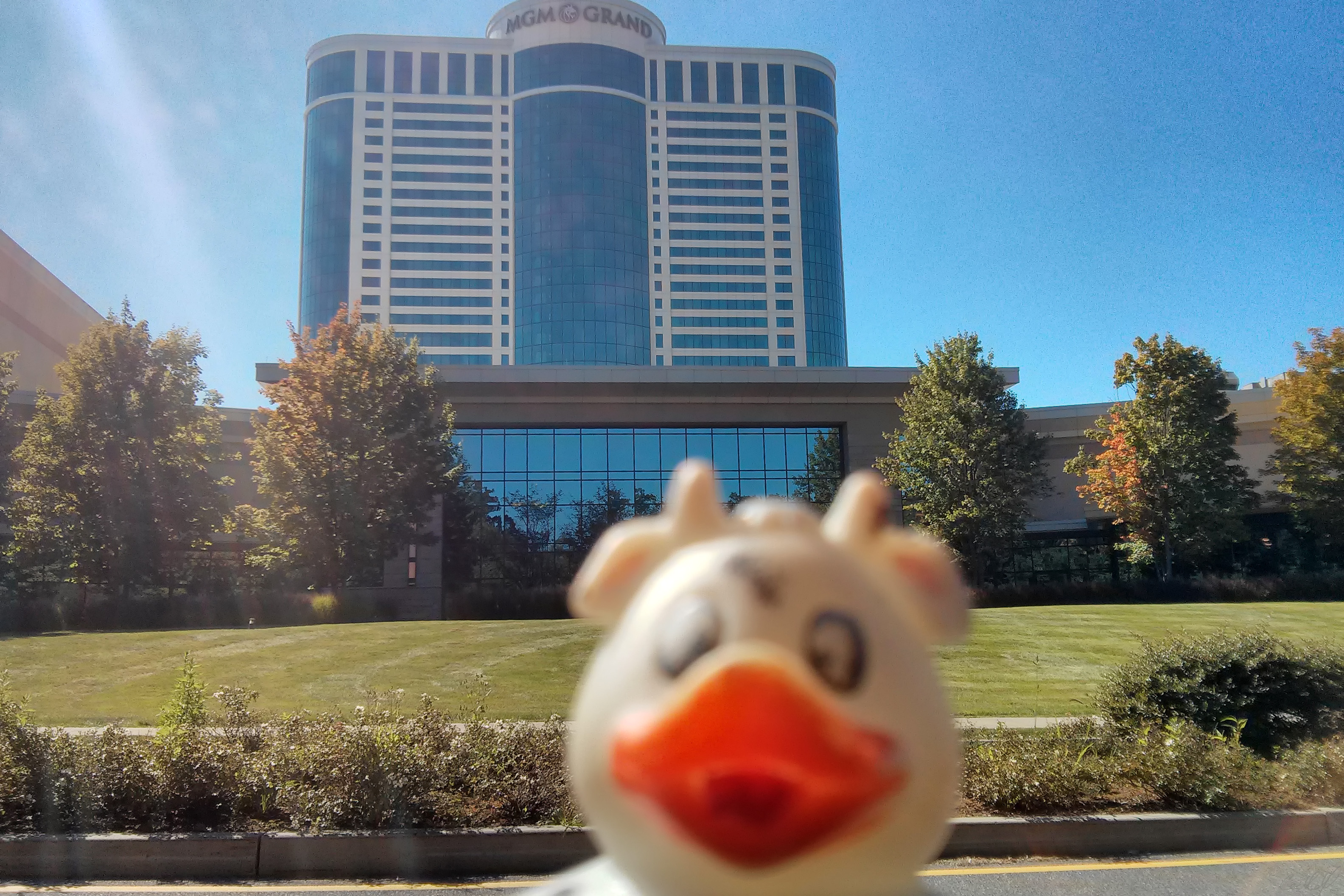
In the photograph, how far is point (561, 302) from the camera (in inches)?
3595

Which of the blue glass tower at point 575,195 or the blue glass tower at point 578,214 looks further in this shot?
the blue glass tower at point 575,195

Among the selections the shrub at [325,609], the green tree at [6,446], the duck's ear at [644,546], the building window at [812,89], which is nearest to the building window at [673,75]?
the building window at [812,89]

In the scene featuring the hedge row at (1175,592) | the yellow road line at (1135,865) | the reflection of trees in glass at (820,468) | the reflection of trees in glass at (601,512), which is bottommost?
the yellow road line at (1135,865)

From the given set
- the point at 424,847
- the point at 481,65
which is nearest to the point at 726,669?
the point at 424,847

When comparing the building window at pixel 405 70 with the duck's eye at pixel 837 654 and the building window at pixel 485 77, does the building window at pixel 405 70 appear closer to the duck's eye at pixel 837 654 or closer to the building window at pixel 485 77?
the building window at pixel 485 77

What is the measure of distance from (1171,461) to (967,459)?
6.90m

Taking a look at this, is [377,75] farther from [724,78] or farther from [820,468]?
[820,468]

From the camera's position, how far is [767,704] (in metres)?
1.25

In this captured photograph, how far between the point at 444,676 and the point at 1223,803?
10.8 m

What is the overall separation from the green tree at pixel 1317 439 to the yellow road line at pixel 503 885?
28608 mm

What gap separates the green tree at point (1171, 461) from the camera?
94.3ft

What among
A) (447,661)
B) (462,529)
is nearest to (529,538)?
(462,529)

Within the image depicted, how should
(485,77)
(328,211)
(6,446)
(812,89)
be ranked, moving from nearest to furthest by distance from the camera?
(6,446), (328,211), (485,77), (812,89)

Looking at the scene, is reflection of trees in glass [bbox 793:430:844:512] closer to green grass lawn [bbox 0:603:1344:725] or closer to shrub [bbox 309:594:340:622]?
green grass lawn [bbox 0:603:1344:725]
